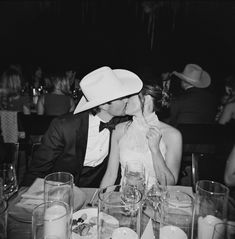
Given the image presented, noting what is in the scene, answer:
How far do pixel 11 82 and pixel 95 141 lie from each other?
10.9 feet

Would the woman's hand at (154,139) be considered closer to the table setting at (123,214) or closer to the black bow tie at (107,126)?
the black bow tie at (107,126)

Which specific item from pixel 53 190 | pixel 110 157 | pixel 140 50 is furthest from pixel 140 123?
pixel 140 50

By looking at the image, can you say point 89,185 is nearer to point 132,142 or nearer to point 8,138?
point 132,142

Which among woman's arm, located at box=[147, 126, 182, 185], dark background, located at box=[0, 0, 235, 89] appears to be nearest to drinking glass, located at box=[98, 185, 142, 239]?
woman's arm, located at box=[147, 126, 182, 185]

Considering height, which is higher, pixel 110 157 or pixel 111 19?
pixel 111 19

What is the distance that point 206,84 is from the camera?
5270mm

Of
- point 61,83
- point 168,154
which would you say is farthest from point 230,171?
point 61,83

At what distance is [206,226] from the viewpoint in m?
1.30

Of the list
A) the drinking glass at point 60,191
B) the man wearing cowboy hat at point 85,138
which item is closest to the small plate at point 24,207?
the drinking glass at point 60,191

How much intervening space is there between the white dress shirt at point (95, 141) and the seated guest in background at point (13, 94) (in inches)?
120

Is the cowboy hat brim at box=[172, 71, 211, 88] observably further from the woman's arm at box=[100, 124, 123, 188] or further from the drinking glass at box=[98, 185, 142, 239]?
the drinking glass at box=[98, 185, 142, 239]

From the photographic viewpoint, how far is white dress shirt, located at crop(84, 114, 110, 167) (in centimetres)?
280

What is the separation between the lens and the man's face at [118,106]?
2.56 meters

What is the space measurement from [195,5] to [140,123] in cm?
1160
